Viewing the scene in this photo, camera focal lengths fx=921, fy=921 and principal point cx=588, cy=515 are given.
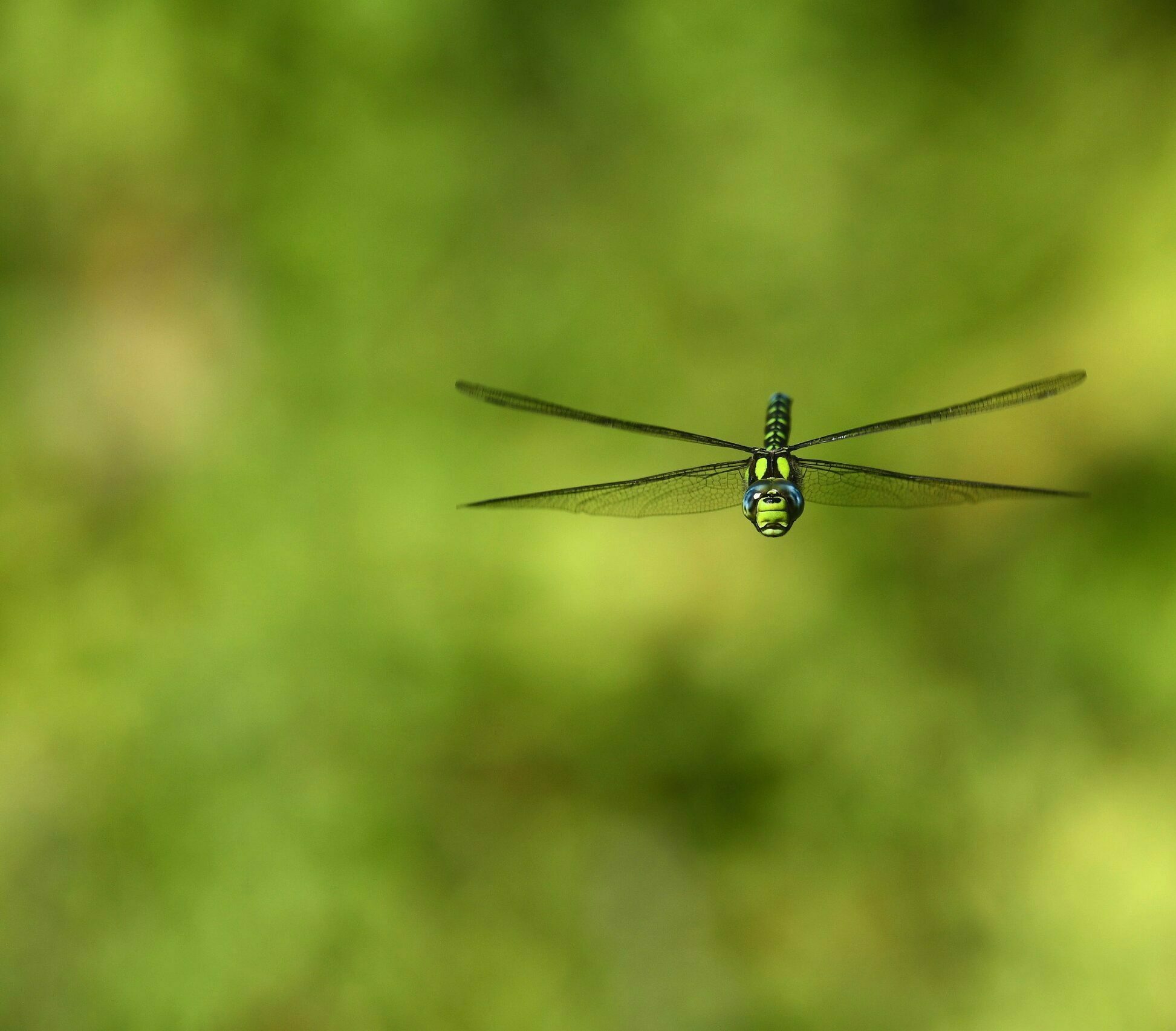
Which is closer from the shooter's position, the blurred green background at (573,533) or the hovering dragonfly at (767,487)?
the hovering dragonfly at (767,487)

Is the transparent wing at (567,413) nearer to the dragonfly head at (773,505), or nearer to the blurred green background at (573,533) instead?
the dragonfly head at (773,505)

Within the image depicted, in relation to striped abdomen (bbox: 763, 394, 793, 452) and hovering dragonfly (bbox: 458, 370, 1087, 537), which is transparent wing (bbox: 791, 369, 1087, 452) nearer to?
hovering dragonfly (bbox: 458, 370, 1087, 537)

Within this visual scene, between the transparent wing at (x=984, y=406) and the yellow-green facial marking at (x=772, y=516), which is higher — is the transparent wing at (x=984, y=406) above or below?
above

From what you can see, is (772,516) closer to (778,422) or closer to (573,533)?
(778,422)

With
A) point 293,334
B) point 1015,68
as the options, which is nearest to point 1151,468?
point 1015,68

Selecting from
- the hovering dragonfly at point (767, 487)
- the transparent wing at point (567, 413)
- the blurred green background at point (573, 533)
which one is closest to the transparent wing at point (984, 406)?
the hovering dragonfly at point (767, 487)

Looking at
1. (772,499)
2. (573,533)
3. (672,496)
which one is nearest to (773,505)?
(772,499)

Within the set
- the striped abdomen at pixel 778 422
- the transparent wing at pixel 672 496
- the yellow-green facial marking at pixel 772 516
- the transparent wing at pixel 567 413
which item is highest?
the striped abdomen at pixel 778 422

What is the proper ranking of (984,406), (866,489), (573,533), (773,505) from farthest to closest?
(573,533) → (866,489) → (773,505) → (984,406)
